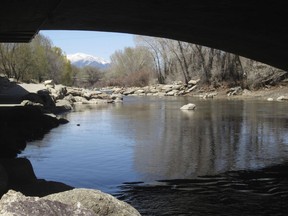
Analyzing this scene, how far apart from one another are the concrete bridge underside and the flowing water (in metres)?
4.16

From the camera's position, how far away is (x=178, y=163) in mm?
13984

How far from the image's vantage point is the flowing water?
392 inches

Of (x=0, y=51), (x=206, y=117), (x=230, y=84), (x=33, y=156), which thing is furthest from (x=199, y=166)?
(x=0, y=51)

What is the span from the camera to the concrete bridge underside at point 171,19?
12.5 m

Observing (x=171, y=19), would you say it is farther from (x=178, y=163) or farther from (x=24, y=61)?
(x=24, y=61)

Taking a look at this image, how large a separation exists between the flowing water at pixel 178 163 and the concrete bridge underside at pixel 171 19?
4.16m

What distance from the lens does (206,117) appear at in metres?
27.5

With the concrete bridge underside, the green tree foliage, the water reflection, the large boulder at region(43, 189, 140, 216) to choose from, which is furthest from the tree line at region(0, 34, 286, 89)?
the large boulder at region(43, 189, 140, 216)

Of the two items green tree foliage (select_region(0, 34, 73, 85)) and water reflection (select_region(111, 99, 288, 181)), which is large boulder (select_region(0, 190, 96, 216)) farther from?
green tree foliage (select_region(0, 34, 73, 85))

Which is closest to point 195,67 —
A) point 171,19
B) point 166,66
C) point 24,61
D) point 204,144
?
point 166,66

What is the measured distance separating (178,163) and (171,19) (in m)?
4.89

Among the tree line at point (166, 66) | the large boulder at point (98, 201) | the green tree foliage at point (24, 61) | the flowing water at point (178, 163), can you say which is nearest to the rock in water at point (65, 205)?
the large boulder at point (98, 201)

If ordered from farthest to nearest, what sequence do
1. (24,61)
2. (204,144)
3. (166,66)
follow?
(166,66) < (24,61) < (204,144)

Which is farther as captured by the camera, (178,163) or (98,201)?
(178,163)
